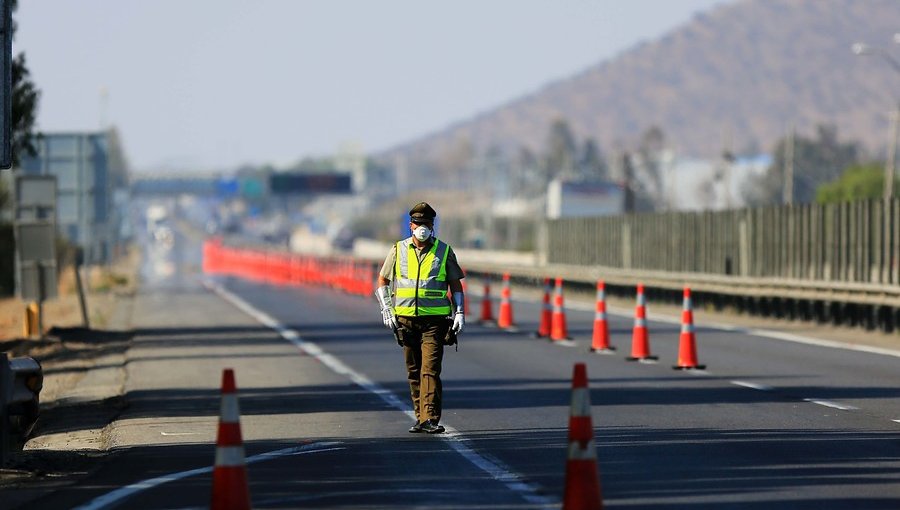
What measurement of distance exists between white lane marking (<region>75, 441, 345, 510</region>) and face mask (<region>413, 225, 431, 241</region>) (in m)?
1.80

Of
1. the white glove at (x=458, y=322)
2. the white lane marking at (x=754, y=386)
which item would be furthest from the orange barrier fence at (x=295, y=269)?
the white glove at (x=458, y=322)

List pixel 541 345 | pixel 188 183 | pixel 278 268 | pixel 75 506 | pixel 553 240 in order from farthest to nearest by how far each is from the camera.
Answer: pixel 188 183 → pixel 278 268 → pixel 553 240 → pixel 541 345 → pixel 75 506

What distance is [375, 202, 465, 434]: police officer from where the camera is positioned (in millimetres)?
15227

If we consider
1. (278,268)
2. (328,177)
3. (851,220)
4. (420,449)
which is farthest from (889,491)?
(328,177)

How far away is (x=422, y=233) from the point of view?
49.4ft

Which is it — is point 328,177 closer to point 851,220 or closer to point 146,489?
point 851,220

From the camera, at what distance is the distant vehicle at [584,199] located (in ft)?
293

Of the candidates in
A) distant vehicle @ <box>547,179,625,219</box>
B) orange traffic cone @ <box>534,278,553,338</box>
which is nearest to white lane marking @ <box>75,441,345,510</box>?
orange traffic cone @ <box>534,278,553,338</box>

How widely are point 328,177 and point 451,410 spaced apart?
5296 inches

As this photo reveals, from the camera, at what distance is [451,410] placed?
17.8 meters

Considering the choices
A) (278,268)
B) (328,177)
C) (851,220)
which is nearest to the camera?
(851,220)

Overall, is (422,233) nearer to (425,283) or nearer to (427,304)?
(425,283)

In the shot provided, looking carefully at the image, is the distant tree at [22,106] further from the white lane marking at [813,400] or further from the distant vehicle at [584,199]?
the distant vehicle at [584,199]

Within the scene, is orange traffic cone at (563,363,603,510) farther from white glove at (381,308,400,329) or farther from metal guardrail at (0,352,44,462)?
white glove at (381,308,400,329)
